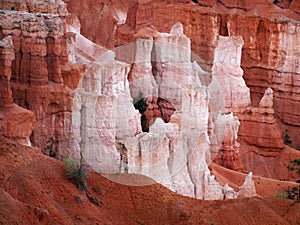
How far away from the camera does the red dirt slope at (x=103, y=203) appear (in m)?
22.9

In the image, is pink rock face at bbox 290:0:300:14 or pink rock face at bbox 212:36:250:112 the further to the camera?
pink rock face at bbox 290:0:300:14

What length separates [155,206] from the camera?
2498 centimetres

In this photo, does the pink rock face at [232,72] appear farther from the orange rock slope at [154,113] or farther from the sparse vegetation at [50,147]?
the sparse vegetation at [50,147]

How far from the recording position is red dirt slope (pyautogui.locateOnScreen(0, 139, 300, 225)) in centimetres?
2292

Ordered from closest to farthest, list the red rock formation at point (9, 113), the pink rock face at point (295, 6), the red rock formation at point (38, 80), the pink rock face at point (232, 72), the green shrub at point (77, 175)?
the green shrub at point (77, 175), the red rock formation at point (9, 113), the red rock formation at point (38, 80), the pink rock face at point (232, 72), the pink rock face at point (295, 6)

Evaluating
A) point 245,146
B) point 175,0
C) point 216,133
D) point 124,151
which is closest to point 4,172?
point 124,151

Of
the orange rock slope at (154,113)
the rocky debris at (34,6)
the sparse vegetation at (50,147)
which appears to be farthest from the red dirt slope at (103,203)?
the rocky debris at (34,6)

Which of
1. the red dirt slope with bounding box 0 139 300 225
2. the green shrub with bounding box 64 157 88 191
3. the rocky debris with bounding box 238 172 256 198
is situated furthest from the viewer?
the rocky debris with bounding box 238 172 256 198

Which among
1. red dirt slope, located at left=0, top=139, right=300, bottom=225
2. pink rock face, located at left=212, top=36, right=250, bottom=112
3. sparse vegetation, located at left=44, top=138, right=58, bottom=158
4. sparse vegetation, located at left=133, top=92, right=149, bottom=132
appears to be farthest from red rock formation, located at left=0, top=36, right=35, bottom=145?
pink rock face, located at left=212, top=36, right=250, bottom=112

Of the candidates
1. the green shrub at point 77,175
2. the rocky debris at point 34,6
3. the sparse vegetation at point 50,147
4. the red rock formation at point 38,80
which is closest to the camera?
the green shrub at point 77,175

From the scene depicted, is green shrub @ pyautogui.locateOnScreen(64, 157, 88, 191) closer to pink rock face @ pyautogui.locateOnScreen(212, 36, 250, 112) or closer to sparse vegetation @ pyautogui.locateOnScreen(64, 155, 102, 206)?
sparse vegetation @ pyautogui.locateOnScreen(64, 155, 102, 206)

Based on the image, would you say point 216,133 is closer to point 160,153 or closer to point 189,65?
point 189,65

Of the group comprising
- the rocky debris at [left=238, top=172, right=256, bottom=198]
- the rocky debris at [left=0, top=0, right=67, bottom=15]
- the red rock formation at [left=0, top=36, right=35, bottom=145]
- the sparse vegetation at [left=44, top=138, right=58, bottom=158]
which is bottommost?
the rocky debris at [left=238, top=172, right=256, bottom=198]

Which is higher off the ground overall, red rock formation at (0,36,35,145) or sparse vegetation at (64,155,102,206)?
red rock formation at (0,36,35,145)
